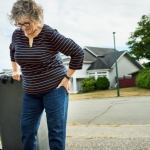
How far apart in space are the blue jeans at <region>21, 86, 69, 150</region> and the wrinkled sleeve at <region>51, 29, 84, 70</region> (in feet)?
0.88

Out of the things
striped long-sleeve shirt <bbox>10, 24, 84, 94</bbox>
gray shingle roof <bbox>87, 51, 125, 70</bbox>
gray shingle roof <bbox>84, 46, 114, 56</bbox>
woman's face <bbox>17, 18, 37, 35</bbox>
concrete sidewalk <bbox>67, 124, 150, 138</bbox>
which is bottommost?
concrete sidewalk <bbox>67, 124, 150, 138</bbox>

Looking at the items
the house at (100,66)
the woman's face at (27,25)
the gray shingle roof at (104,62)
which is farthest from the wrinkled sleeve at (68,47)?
the gray shingle roof at (104,62)

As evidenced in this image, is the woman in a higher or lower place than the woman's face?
lower

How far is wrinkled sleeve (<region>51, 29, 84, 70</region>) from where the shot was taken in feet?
6.28

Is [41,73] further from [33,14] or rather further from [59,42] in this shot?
[33,14]

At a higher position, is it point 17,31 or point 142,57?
point 142,57

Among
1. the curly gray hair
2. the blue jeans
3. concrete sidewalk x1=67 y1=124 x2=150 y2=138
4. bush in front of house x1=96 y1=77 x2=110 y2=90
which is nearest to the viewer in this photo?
the curly gray hair

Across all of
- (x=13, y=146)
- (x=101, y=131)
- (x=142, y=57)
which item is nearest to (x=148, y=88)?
(x=142, y=57)

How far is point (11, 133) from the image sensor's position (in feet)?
9.16

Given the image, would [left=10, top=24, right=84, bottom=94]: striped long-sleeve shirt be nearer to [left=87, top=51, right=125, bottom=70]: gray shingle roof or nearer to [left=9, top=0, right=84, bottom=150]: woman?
[left=9, top=0, right=84, bottom=150]: woman

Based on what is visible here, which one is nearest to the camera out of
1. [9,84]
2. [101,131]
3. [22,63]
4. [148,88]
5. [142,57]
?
[22,63]

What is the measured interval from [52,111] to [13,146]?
4.01 ft

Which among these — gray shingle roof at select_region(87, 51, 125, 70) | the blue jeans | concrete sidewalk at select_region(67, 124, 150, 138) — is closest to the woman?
the blue jeans

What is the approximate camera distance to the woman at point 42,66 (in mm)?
1884
